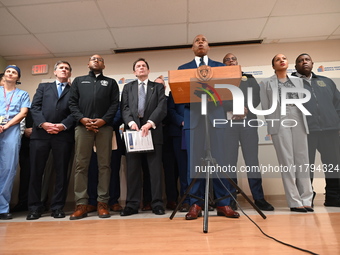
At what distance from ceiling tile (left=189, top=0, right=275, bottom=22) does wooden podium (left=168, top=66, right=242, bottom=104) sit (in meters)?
1.90

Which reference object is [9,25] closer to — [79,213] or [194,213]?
[79,213]

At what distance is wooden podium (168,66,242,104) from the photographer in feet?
5.52

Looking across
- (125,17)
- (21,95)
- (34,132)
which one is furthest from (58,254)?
(125,17)

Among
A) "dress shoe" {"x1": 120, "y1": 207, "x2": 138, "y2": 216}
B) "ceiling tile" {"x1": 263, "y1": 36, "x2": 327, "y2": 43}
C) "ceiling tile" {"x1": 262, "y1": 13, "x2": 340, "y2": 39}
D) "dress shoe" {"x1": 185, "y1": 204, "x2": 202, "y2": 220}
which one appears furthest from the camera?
"ceiling tile" {"x1": 263, "y1": 36, "x2": 327, "y2": 43}

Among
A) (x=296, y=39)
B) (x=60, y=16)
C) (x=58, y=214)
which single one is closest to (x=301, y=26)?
(x=296, y=39)

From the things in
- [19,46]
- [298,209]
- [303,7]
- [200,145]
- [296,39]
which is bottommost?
[298,209]

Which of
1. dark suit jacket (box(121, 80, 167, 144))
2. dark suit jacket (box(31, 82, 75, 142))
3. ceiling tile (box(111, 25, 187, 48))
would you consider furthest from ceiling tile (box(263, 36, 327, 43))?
dark suit jacket (box(31, 82, 75, 142))

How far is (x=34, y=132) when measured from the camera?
2.64 metres

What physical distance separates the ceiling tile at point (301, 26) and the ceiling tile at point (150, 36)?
134 cm

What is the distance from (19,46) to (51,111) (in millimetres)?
2224

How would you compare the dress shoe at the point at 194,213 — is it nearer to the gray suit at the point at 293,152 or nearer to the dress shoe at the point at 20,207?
the gray suit at the point at 293,152

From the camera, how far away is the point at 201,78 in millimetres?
1712

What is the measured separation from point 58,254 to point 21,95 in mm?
2206

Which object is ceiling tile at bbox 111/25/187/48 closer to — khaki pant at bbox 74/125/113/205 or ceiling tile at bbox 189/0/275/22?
ceiling tile at bbox 189/0/275/22
